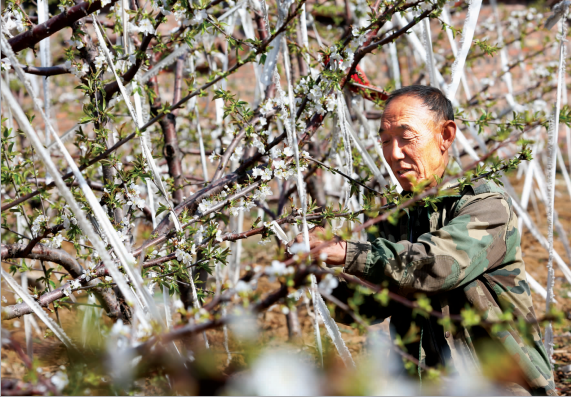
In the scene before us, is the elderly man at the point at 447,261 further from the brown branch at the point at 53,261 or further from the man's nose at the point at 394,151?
the brown branch at the point at 53,261

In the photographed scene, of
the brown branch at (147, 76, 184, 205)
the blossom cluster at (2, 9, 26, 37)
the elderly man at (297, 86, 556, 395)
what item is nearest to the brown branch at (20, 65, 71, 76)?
the blossom cluster at (2, 9, 26, 37)

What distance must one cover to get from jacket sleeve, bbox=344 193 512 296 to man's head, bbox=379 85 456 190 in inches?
7.5

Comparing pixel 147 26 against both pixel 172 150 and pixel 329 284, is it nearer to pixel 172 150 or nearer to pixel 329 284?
pixel 172 150

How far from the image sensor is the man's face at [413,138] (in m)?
1.31

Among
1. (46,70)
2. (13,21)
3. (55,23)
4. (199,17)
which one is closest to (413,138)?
(199,17)

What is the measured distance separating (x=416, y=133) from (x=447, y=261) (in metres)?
0.39

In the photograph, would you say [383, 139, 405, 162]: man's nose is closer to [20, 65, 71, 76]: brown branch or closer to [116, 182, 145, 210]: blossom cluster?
[116, 182, 145, 210]: blossom cluster

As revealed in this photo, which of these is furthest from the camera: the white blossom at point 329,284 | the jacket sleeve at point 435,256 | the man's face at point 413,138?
the man's face at point 413,138

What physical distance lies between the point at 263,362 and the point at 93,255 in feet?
2.96

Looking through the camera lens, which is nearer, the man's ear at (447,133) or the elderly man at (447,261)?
the elderly man at (447,261)

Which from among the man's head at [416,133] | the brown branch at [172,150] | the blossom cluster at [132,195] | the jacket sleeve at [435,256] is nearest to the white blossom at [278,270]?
the jacket sleeve at [435,256]

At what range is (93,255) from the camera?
4.37 feet

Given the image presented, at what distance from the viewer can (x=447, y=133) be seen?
1375 millimetres

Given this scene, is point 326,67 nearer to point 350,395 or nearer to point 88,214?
point 88,214
